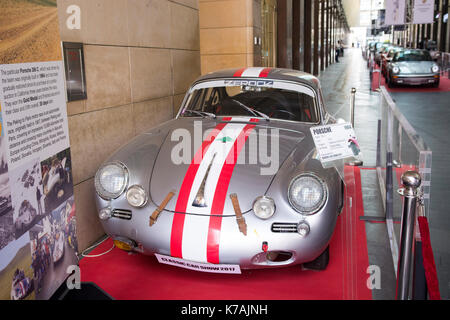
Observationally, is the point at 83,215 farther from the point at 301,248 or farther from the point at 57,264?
the point at 301,248

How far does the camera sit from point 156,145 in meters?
3.58

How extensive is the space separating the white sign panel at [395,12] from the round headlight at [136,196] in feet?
54.4

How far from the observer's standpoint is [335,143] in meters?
2.99

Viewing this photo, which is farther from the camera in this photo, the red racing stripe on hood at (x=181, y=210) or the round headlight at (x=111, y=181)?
the round headlight at (x=111, y=181)

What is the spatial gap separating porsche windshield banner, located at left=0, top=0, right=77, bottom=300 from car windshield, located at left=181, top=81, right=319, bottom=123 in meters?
1.94

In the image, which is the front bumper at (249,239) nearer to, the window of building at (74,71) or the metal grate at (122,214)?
the metal grate at (122,214)

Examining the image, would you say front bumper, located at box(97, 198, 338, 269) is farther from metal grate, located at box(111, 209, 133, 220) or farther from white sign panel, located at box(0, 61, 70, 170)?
white sign panel, located at box(0, 61, 70, 170)

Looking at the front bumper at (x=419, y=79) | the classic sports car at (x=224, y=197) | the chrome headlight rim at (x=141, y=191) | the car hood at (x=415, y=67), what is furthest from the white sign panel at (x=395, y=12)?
the chrome headlight rim at (x=141, y=191)

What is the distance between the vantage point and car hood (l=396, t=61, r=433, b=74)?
48.9 feet

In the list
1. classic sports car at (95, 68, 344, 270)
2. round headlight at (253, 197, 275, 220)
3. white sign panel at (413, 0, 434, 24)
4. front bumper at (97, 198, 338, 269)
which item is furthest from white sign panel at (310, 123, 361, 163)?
white sign panel at (413, 0, 434, 24)

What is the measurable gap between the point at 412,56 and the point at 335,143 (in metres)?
14.5

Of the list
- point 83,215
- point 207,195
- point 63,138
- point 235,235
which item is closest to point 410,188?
point 235,235

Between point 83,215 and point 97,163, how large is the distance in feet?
1.65

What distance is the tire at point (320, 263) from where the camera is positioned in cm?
328
